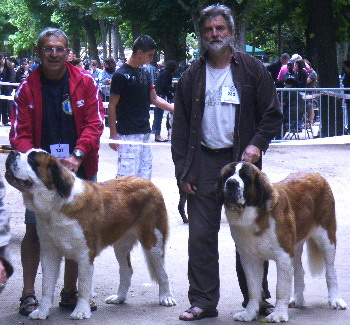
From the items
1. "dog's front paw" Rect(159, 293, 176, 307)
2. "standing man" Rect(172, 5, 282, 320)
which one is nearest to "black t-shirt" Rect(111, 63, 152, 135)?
"dog's front paw" Rect(159, 293, 176, 307)

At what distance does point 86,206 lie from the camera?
6.82 meters

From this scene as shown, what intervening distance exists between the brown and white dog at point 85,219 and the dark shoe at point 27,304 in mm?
173

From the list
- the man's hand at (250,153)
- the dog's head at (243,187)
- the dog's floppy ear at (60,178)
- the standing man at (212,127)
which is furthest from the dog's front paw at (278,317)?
the dog's floppy ear at (60,178)

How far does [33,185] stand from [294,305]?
7.89 ft

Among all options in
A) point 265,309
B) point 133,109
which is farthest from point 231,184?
point 133,109

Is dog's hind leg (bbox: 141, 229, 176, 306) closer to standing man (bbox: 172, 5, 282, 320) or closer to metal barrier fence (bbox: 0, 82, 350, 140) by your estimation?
standing man (bbox: 172, 5, 282, 320)

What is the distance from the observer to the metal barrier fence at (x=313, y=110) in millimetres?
20703

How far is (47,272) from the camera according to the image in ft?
23.0

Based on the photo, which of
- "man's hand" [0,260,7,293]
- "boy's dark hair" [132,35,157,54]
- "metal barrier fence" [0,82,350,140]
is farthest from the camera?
"metal barrier fence" [0,82,350,140]

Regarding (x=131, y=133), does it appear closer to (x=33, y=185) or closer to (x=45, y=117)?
(x=45, y=117)

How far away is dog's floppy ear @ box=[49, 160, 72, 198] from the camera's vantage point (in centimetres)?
655

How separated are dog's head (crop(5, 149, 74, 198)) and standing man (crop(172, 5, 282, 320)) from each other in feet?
3.14

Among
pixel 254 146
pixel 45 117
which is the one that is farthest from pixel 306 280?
pixel 45 117

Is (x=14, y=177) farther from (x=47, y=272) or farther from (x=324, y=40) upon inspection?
(x=324, y=40)
